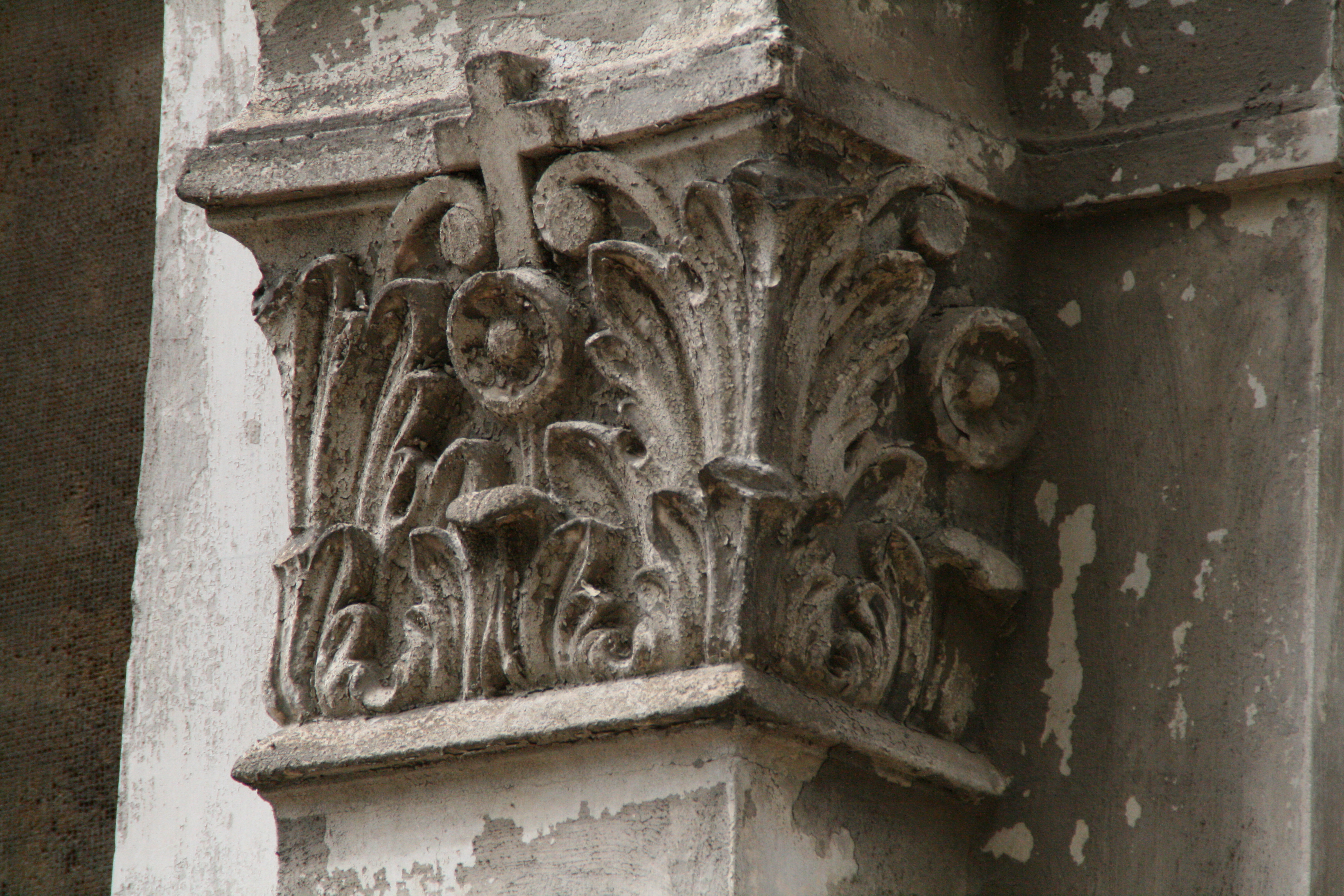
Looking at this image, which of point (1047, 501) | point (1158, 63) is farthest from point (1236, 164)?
point (1047, 501)

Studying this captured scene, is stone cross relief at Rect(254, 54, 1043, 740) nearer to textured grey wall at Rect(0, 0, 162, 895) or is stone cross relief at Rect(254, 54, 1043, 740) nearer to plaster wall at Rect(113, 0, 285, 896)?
plaster wall at Rect(113, 0, 285, 896)

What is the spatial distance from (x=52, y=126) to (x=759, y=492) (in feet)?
5.29

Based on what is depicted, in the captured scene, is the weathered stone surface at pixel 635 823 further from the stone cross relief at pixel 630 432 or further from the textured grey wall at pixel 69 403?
the textured grey wall at pixel 69 403

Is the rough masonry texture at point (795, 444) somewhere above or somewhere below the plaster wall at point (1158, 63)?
below

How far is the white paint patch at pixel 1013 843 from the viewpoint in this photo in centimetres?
197

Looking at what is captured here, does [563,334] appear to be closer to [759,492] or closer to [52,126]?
[759,492]

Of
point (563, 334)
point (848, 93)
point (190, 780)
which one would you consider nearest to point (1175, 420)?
point (848, 93)

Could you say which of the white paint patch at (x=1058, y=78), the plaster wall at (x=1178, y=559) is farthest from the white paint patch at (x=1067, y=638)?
Result: the white paint patch at (x=1058, y=78)

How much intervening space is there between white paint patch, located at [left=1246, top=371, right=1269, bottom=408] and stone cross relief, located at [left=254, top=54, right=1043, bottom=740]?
0.21 meters

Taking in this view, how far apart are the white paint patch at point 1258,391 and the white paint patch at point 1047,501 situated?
8.7 inches

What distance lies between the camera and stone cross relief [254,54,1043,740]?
1738mm

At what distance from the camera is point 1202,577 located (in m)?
1.91

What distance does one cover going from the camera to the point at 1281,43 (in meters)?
1.94

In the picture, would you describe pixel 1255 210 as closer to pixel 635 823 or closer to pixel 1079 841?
pixel 1079 841
